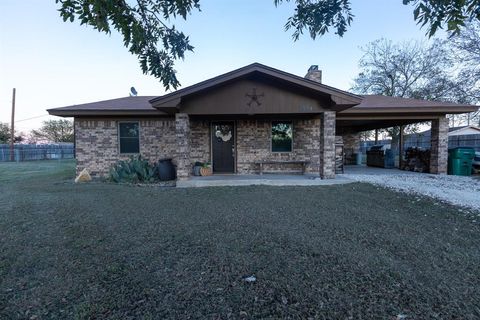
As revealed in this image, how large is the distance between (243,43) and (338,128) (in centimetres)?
811

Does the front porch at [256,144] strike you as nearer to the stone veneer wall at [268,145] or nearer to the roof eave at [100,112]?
the stone veneer wall at [268,145]

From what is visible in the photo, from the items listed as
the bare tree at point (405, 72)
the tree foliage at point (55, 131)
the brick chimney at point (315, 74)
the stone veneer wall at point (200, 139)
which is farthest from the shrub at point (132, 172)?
the tree foliage at point (55, 131)

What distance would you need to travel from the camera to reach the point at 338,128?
1413cm

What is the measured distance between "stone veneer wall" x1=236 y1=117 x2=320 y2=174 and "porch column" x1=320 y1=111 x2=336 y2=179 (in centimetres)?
150

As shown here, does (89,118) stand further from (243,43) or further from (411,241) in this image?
(411,241)

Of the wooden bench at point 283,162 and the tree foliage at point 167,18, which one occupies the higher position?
the tree foliage at point 167,18

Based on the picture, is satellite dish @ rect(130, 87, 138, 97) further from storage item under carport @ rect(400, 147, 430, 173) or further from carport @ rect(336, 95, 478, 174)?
storage item under carport @ rect(400, 147, 430, 173)

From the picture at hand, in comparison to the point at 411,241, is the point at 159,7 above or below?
above

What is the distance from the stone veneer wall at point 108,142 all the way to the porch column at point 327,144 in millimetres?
5621

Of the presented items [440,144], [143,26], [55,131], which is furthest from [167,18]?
[55,131]

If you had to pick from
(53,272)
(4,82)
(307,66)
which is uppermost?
(4,82)

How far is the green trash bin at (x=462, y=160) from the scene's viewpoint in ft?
30.0

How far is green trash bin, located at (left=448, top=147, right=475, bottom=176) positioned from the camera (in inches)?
360

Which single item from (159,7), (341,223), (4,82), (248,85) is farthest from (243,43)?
(4,82)
